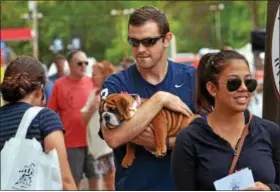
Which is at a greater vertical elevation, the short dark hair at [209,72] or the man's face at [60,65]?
the short dark hair at [209,72]

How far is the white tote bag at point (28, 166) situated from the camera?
4.02 metres

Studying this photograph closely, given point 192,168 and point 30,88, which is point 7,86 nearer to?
point 30,88

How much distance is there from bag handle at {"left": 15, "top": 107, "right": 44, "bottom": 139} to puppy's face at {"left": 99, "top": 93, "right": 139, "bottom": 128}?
424mm

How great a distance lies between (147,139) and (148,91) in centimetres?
30

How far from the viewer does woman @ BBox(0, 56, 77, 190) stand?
13.5 feet

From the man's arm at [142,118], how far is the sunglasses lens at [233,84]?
0.64m

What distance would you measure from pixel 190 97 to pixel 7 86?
107 cm

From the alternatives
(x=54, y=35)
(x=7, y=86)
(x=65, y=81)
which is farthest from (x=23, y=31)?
(x=7, y=86)

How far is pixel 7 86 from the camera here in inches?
167

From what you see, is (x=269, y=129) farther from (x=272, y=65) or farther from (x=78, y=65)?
(x=78, y=65)

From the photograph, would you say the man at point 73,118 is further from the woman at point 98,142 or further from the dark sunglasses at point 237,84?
the dark sunglasses at point 237,84

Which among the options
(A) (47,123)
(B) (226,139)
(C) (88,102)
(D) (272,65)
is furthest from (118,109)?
Result: (C) (88,102)

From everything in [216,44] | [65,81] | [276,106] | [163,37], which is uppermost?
[163,37]

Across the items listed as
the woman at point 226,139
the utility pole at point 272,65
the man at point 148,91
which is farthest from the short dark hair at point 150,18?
the woman at point 226,139
